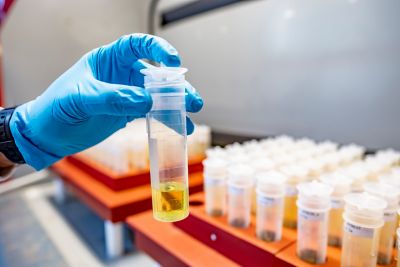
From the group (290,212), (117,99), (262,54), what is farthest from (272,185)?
(262,54)

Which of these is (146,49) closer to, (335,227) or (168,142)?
(168,142)

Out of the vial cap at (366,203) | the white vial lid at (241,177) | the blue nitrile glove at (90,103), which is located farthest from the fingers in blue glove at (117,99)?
the vial cap at (366,203)

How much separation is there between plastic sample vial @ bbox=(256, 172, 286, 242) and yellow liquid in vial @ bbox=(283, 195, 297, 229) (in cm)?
8

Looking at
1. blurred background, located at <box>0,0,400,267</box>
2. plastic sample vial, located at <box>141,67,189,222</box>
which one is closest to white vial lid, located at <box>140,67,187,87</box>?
plastic sample vial, located at <box>141,67,189,222</box>

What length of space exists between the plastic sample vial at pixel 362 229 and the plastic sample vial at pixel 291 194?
8.5 inches

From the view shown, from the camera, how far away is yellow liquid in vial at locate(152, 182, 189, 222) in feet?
1.86

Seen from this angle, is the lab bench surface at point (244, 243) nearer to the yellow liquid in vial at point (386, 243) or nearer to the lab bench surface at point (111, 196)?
the yellow liquid in vial at point (386, 243)

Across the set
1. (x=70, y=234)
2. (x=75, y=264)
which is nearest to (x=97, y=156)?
(x=70, y=234)

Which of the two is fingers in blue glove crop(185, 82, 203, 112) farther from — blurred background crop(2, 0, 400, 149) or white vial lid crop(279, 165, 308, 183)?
blurred background crop(2, 0, 400, 149)

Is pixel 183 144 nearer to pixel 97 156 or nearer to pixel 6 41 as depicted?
pixel 97 156

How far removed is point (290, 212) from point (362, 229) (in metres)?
0.28

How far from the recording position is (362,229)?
0.62 metres

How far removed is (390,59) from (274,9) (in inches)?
30.7

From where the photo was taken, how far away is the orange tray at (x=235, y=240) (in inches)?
30.2
